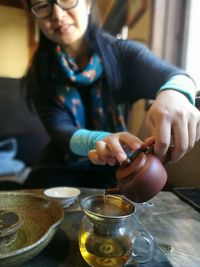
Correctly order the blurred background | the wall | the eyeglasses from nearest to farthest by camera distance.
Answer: the eyeglasses < the blurred background < the wall

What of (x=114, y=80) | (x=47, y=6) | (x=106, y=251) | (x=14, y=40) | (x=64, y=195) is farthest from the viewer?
(x=14, y=40)

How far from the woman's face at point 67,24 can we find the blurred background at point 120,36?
232mm

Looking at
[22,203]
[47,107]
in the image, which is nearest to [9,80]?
[47,107]

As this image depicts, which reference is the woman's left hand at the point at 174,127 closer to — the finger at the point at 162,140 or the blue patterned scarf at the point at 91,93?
the finger at the point at 162,140

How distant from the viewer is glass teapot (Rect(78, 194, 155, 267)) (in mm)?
444

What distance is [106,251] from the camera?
450mm

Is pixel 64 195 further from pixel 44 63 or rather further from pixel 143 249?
pixel 44 63

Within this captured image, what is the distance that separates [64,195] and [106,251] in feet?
1.04

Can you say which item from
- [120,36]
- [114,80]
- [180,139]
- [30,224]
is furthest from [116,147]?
[120,36]

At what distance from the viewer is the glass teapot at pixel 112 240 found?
44 centimetres

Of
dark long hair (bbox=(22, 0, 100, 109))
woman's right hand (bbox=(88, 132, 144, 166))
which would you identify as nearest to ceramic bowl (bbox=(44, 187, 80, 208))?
woman's right hand (bbox=(88, 132, 144, 166))

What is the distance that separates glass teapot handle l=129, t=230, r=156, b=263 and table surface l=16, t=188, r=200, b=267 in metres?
0.04

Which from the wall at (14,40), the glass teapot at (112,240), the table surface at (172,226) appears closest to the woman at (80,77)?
the table surface at (172,226)

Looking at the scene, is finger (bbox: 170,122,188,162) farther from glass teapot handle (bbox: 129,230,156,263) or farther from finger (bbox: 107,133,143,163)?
glass teapot handle (bbox: 129,230,156,263)
